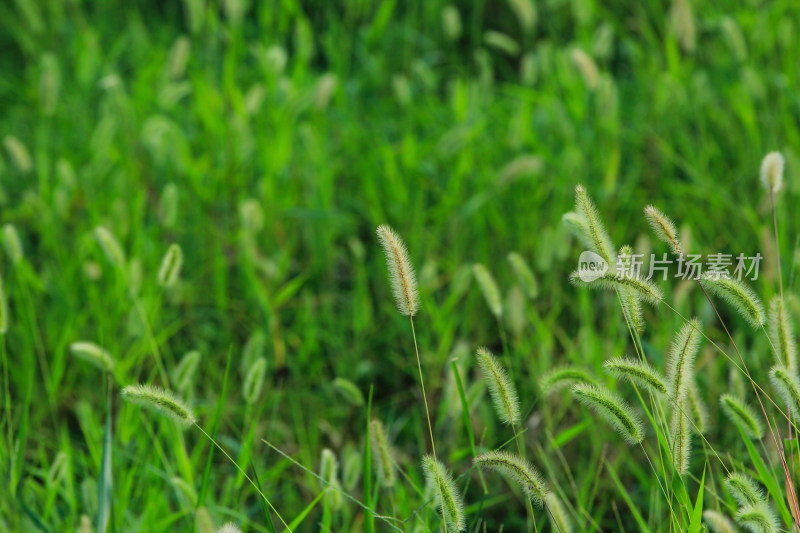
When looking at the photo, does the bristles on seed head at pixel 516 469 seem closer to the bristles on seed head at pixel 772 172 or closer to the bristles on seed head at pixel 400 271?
the bristles on seed head at pixel 400 271

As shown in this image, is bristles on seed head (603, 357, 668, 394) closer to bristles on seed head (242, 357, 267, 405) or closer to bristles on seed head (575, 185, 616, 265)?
bristles on seed head (575, 185, 616, 265)

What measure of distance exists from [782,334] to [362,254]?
1444mm

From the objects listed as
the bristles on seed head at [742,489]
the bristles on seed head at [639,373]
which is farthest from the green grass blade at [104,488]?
the bristles on seed head at [742,489]

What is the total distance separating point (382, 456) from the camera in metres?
1.30

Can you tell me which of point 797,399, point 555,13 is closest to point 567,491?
point 797,399

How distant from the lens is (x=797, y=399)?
3.64 feet

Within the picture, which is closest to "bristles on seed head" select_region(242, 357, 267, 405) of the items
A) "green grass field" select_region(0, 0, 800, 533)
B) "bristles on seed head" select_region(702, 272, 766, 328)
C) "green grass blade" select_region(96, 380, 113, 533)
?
"green grass field" select_region(0, 0, 800, 533)

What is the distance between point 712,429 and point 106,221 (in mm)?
1812

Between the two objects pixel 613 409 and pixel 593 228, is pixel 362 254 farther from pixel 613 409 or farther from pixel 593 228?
pixel 613 409

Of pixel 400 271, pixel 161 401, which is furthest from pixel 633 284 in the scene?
pixel 161 401

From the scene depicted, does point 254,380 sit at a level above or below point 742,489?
below

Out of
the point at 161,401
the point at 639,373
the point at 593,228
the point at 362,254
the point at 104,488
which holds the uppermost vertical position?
the point at 593,228

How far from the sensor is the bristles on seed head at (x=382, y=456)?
1260 millimetres

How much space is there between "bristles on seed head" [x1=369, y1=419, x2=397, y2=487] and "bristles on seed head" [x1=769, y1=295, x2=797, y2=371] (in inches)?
23.2
